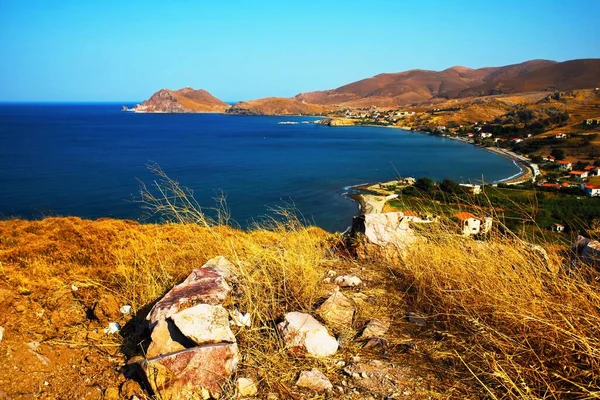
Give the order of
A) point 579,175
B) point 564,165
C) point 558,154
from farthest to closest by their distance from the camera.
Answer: point 558,154, point 564,165, point 579,175

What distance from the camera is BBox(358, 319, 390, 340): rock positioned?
326 cm

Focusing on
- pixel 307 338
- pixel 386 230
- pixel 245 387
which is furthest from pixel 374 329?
pixel 386 230

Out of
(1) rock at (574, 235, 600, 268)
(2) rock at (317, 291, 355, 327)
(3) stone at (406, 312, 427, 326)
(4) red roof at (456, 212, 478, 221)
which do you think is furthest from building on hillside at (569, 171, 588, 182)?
(2) rock at (317, 291, 355, 327)

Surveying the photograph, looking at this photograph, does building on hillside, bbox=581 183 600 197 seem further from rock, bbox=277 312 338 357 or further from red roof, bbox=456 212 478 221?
rock, bbox=277 312 338 357

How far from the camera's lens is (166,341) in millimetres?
2812

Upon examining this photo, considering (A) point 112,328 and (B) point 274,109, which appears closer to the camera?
(A) point 112,328

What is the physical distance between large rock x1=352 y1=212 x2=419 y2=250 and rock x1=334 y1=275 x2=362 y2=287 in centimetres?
87

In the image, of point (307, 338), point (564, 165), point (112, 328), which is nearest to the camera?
point (307, 338)

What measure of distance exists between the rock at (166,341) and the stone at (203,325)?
98 mm

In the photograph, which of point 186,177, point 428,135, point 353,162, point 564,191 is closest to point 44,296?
point 186,177

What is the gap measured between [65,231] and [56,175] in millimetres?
45235

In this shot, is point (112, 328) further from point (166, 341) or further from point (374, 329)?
point (374, 329)

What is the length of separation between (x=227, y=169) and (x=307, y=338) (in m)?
51.4

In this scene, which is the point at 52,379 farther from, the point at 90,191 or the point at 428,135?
the point at 428,135
